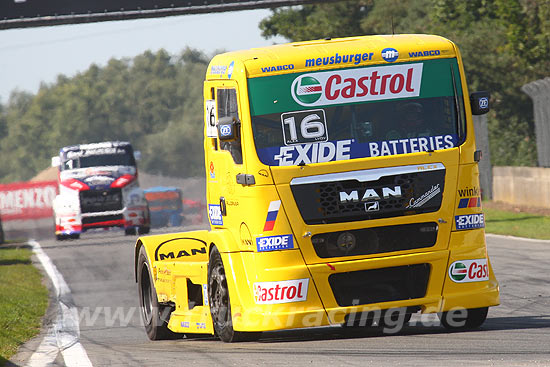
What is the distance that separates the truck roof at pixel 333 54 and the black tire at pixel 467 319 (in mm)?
2471

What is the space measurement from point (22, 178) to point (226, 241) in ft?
303

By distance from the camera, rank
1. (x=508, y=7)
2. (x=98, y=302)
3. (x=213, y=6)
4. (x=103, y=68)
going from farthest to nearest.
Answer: (x=103, y=68)
(x=508, y=7)
(x=213, y=6)
(x=98, y=302)

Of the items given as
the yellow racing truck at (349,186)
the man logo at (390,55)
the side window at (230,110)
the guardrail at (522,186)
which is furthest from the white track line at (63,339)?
the guardrail at (522,186)

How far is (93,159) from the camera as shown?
33562 mm

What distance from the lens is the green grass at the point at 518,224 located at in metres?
22.8

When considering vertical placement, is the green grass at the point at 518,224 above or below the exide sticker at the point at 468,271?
below

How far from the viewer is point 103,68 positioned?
91938mm

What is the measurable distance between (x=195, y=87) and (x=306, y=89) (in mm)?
77567

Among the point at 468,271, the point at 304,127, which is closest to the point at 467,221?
the point at 468,271

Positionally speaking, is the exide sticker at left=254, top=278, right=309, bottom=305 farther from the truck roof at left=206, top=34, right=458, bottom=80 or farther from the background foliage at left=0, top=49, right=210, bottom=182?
the background foliage at left=0, top=49, right=210, bottom=182

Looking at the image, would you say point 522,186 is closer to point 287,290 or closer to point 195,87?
point 287,290

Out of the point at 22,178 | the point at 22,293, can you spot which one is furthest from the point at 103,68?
the point at 22,293

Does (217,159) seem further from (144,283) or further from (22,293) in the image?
(22,293)

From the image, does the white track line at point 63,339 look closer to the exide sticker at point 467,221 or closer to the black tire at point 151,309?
the black tire at point 151,309
